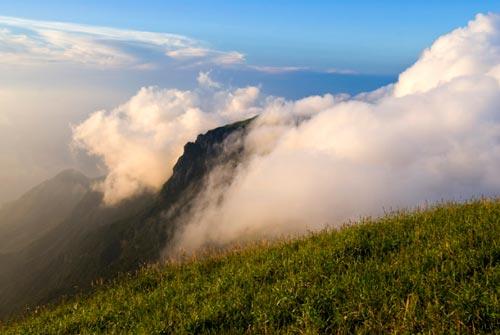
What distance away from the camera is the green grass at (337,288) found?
7.43m

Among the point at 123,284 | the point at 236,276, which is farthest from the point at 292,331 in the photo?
the point at 123,284

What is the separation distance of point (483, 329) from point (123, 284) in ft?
32.1

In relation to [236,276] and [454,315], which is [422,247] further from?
[236,276]

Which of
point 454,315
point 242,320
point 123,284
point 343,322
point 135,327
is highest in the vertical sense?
point 454,315

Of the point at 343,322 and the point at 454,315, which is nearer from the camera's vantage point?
the point at 454,315

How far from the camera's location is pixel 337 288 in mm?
8695

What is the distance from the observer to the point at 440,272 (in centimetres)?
833

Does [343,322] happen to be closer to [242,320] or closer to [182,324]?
[242,320]

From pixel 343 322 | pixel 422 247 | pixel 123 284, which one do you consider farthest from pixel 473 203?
pixel 123 284

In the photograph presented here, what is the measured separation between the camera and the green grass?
7430mm

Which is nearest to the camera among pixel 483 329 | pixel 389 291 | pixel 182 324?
pixel 483 329

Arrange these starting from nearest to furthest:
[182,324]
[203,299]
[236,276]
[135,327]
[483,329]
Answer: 1. [483,329]
2. [182,324]
3. [135,327]
4. [203,299]
5. [236,276]

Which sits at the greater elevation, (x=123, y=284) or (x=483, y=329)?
(x=483, y=329)

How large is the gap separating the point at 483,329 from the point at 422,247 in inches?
129
